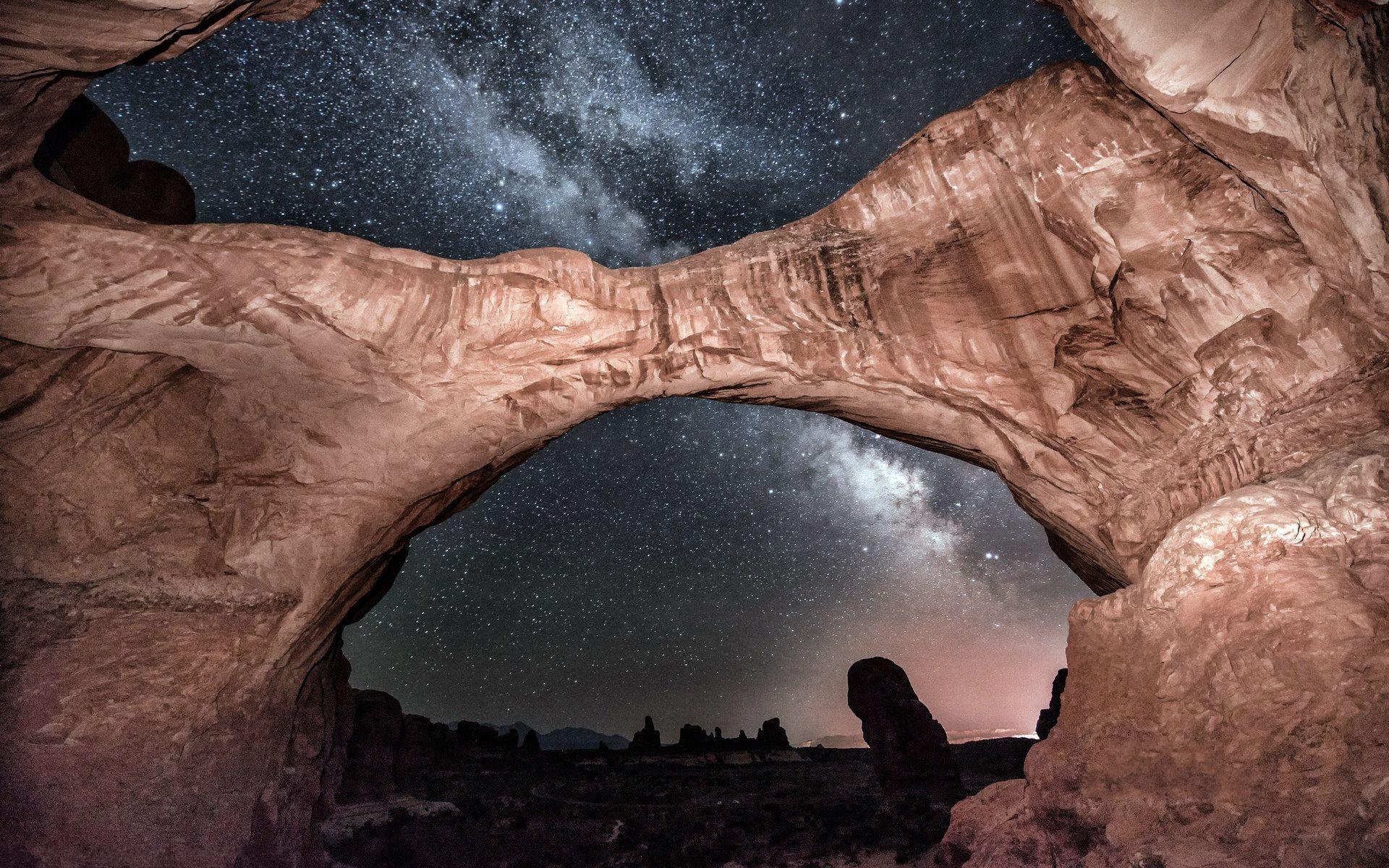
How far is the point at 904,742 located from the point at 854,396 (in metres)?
16.4

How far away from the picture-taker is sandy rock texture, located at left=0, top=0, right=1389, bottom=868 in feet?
12.9

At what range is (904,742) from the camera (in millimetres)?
19609

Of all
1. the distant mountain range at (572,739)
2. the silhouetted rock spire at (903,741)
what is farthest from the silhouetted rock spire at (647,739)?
the distant mountain range at (572,739)

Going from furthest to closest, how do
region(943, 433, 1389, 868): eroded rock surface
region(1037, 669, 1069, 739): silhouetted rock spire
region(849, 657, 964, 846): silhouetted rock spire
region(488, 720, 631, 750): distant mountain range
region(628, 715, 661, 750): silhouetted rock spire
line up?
1. region(488, 720, 631, 750): distant mountain range
2. region(628, 715, 661, 750): silhouetted rock spire
3. region(1037, 669, 1069, 739): silhouetted rock spire
4. region(849, 657, 964, 846): silhouetted rock spire
5. region(943, 433, 1389, 868): eroded rock surface

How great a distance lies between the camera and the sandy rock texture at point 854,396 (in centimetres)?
395

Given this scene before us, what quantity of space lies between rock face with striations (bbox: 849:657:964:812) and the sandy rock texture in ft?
42.7

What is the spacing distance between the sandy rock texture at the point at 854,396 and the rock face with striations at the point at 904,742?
13.0 metres

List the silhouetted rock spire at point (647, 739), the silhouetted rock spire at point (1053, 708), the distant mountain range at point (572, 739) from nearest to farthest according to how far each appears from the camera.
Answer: the silhouetted rock spire at point (1053, 708)
the silhouetted rock spire at point (647, 739)
the distant mountain range at point (572, 739)

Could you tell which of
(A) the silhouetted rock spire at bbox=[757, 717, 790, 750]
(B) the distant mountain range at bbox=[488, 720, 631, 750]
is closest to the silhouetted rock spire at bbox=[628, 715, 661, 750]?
(A) the silhouetted rock spire at bbox=[757, 717, 790, 750]

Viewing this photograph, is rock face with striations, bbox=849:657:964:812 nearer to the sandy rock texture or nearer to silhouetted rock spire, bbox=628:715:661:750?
the sandy rock texture

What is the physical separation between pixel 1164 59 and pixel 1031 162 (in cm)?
191

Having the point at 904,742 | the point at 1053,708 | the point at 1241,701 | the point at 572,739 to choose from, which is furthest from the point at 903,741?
the point at 572,739

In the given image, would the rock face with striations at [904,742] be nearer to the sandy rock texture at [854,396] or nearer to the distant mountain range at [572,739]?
the sandy rock texture at [854,396]

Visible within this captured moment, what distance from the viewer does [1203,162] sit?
4938 millimetres
